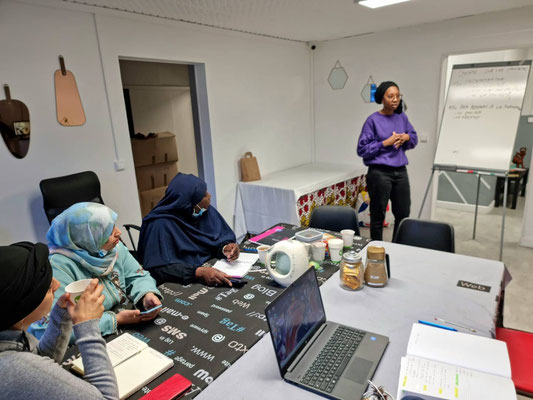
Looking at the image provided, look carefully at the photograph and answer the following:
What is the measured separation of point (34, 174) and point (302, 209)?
2.33 meters

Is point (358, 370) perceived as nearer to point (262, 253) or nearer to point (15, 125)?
point (262, 253)

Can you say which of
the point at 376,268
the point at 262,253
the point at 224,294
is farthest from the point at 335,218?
the point at 224,294

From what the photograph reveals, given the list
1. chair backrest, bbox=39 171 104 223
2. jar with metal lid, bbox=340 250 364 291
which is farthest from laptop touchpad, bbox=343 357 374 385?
chair backrest, bbox=39 171 104 223

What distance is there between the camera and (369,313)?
4.56 feet

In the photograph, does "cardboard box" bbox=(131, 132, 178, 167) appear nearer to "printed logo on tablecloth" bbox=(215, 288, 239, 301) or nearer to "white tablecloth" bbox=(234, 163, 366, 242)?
"white tablecloth" bbox=(234, 163, 366, 242)

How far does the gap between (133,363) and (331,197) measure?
3257 mm

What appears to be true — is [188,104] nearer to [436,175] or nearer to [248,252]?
[436,175]

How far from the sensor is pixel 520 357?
145 cm

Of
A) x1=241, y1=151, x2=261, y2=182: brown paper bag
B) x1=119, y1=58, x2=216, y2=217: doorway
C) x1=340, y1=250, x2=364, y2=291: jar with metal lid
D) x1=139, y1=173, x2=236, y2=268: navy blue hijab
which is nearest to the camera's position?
x1=340, y1=250, x2=364, y2=291: jar with metal lid

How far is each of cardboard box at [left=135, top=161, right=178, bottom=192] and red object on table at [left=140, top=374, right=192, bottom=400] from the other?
337 cm

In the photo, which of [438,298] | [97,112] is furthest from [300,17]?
[438,298]

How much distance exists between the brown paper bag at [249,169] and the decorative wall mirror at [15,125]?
2076 millimetres

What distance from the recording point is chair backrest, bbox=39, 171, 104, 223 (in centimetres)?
237

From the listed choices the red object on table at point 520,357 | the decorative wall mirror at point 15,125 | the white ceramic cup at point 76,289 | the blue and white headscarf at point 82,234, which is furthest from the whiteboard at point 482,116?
the decorative wall mirror at point 15,125
